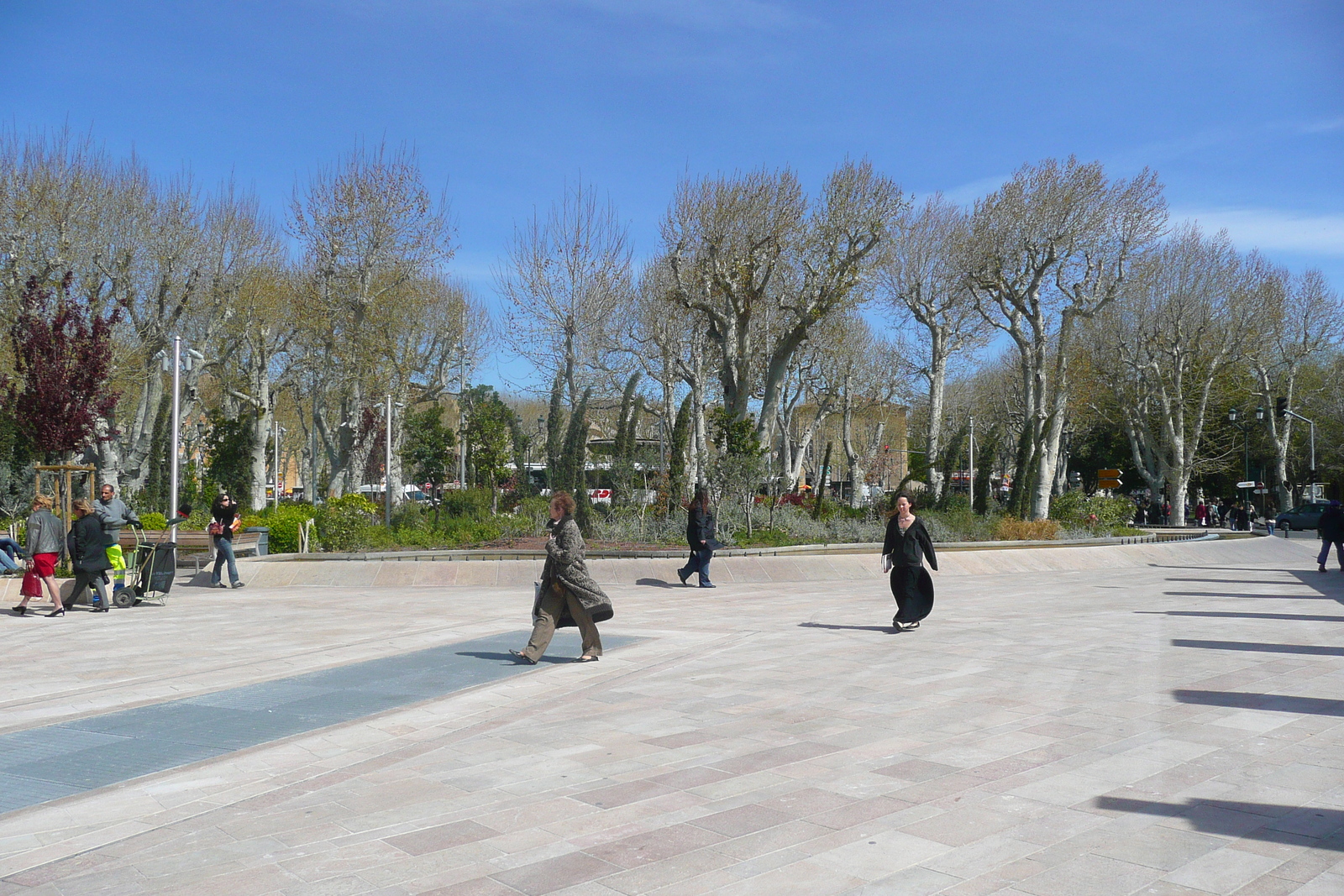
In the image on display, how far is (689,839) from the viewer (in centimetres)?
450

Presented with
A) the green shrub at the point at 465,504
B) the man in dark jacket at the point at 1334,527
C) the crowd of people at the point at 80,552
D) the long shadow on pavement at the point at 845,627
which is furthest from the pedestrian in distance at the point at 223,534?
the man in dark jacket at the point at 1334,527

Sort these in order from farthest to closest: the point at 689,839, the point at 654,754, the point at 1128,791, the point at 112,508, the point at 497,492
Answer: the point at 497,492 → the point at 112,508 → the point at 654,754 → the point at 1128,791 → the point at 689,839

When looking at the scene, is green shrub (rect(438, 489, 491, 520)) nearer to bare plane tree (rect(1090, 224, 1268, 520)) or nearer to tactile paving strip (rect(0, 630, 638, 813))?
tactile paving strip (rect(0, 630, 638, 813))

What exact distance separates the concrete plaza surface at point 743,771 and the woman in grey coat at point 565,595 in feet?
0.78

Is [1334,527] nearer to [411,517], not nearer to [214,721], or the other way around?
[411,517]

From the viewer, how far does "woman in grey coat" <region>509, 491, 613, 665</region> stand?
8.94m

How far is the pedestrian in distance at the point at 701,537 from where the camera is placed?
1664 cm

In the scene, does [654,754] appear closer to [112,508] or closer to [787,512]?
[112,508]

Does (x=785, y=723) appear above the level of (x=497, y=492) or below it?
below

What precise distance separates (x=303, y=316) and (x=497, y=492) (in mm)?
8286

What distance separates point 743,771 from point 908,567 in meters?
6.21

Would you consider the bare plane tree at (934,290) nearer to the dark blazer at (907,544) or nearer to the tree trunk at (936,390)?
the tree trunk at (936,390)

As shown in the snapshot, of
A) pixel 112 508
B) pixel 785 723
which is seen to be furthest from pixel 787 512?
pixel 785 723

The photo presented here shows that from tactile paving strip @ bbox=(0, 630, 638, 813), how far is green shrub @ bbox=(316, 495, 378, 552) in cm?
1114
